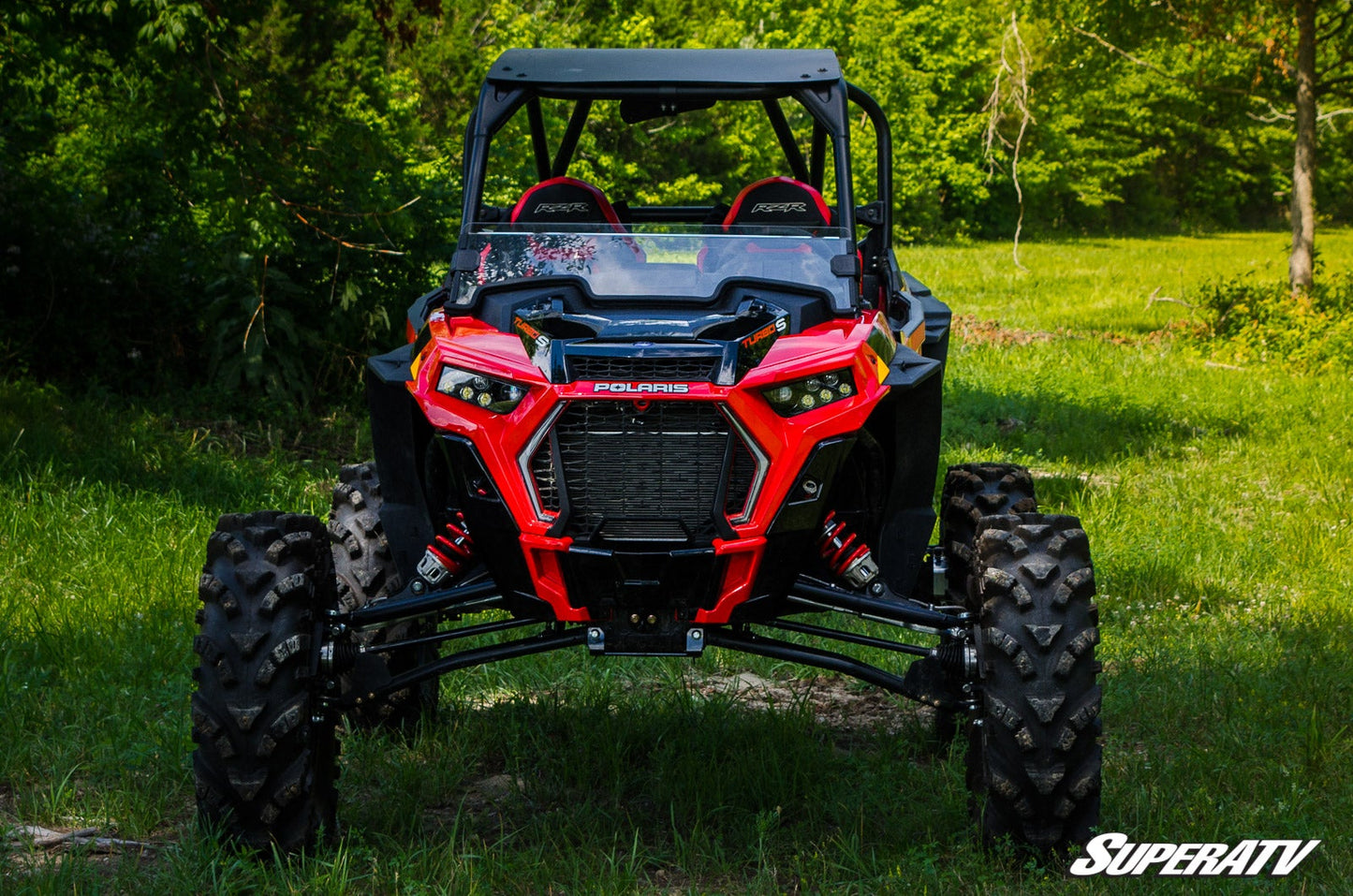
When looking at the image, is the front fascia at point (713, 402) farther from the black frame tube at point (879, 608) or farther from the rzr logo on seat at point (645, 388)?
the black frame tube at point (879, 608)

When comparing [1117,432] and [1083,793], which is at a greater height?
[1083,793]

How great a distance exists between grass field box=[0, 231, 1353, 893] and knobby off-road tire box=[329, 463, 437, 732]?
128 mm

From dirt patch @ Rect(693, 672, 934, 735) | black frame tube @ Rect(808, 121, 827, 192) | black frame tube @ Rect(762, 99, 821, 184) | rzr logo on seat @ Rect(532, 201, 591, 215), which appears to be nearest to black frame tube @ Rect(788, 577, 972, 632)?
dirt patch @ Rect(693, 672, 934, 735)

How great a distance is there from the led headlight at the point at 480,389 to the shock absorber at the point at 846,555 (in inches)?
41.1

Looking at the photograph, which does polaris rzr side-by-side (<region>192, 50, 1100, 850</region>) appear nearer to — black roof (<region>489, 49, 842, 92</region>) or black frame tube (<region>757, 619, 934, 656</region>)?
black frame tube (<region>757, 619, 934, 656</region>)

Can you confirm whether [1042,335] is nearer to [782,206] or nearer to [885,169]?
[885,169]

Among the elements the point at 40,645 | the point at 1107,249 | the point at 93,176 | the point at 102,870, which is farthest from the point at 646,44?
the point at 102,870

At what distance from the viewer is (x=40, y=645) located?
19.2ft

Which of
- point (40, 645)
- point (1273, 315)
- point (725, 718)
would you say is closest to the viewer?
point (725, 718)

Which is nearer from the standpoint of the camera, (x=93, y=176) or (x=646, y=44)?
(x=93, y=176)

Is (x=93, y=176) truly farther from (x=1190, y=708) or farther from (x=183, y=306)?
(x=1190, y=708)

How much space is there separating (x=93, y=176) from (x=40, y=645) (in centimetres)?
691

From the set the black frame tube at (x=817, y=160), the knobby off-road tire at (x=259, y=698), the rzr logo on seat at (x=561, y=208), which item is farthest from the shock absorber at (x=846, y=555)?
the black frame tube at (x=817, y=160)

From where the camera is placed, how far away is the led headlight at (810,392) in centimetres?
404
